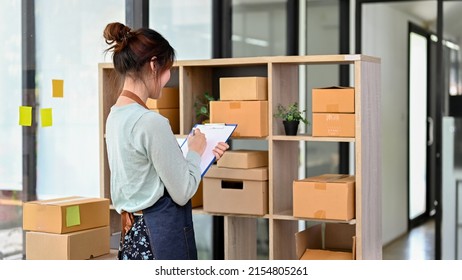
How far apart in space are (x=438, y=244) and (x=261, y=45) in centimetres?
184

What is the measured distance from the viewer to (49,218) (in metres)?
3.17

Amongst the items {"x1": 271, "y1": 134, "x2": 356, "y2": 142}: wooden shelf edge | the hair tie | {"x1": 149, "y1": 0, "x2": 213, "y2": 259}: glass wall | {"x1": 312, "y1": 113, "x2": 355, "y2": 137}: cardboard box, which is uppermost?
{"x1": 149, "y1": 0, "x2": 213, "y2": 259}: glass wall

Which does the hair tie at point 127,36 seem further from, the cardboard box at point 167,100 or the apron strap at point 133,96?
the cardboard box at point 167,100

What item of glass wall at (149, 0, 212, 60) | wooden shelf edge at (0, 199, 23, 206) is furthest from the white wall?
wooden shelf edge at (0, 199, 23, 206)

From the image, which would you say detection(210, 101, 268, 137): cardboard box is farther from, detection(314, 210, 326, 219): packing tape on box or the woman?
the woman

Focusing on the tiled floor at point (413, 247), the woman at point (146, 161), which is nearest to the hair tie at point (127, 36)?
the woman at point (146, 161)

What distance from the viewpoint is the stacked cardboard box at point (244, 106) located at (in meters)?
3.58

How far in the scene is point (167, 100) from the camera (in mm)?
3887

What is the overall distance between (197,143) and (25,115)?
1016mm

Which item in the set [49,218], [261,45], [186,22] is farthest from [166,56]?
[261,45]

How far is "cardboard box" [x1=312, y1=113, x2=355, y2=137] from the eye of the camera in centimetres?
344

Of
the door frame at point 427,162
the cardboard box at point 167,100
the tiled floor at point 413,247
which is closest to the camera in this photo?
the cardboard box at point 167,100

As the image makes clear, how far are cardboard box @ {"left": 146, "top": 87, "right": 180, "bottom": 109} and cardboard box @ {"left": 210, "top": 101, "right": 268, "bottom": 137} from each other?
0.94ft

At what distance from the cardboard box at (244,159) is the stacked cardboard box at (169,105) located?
361 millimetres
